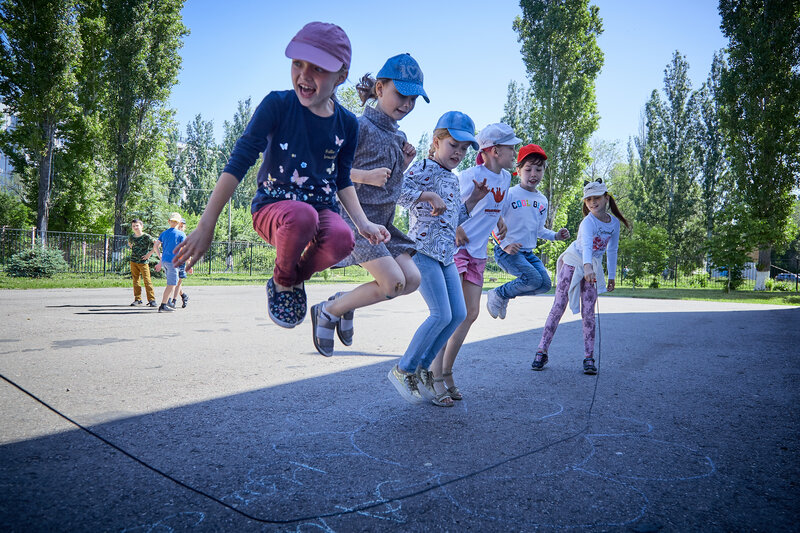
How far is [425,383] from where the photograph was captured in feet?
13.0

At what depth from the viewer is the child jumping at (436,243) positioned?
358 cm

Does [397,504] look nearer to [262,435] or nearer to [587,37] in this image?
[262,435]

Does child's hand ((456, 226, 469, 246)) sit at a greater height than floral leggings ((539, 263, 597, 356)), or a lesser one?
greater

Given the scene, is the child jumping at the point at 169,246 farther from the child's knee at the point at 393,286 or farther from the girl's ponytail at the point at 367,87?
the child's knee at the point at 393,286

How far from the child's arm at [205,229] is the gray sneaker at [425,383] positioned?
6.95 feet

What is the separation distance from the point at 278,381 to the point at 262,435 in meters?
1.64

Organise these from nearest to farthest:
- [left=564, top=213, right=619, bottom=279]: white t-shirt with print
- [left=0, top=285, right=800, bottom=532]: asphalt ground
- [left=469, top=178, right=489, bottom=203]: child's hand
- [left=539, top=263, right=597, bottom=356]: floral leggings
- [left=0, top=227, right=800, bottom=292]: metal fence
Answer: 1. [left=0, top=285, right=800, bottom=532]: asphalt ground
2. [left=469, top=178, right=489, bottom=203]: child's hand
3. [left=564, top=213, right=619, bottom=279]: white t-shirt with print
4. [left=539, top=263, right=597, bottom=356]: floral leggings
5. [left=0, top=227, right=800, bottom=292]: metal fence

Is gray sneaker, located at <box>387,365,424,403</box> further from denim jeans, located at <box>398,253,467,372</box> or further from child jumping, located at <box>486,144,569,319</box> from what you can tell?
child jumping, located at <box>486,144,569,319</box>

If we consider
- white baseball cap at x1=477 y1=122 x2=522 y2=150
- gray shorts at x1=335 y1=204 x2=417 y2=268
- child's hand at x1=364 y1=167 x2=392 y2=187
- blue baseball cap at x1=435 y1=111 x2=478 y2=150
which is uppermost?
white baseball cap at x1=477 y1=122 x2=522 y2=150

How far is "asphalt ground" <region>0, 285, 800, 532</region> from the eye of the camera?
2.24m

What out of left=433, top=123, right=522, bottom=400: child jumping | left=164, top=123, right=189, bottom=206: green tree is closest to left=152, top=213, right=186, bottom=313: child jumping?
left=433, top=123, right=522, bottom=400: child jumping

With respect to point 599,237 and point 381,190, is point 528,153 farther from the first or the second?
point 381,190

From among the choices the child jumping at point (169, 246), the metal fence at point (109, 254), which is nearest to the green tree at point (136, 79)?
the metal fence at point (109, 254)

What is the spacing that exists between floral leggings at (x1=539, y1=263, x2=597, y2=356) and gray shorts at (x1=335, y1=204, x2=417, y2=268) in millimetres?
3058
